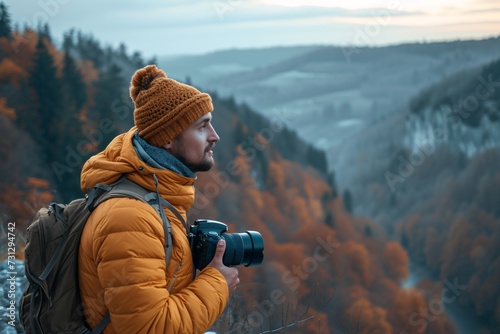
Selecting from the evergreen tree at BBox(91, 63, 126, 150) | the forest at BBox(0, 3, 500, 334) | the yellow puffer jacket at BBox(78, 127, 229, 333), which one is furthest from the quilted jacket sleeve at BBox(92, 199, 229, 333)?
the evergreen tree at BBox(91, 63, 126, 150)

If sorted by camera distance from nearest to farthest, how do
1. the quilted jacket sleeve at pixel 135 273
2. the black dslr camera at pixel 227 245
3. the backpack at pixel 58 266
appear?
the quilted jacket sleeve at pixel 135 273 → the backpack at pixel 58 266 → the black dslr camera at pixel 227 245

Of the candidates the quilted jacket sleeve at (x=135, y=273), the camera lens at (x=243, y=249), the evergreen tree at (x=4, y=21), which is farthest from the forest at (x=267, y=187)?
the quilted jacket sleeve at (x=135, y=273)

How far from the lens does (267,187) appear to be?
2913 inches

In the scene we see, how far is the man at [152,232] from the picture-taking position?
2.33 metres

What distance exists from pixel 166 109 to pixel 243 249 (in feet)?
2.13

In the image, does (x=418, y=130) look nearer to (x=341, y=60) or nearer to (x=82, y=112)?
(x=341, y=60)

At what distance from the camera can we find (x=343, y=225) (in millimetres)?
74000

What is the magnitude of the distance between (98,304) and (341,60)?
517ft

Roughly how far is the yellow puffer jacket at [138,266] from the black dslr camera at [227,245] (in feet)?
0.16

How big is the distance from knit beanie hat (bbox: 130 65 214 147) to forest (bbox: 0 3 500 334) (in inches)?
845

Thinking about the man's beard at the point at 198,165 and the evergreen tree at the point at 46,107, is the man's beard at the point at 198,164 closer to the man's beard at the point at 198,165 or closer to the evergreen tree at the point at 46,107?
the man's beard at the point at 198,165

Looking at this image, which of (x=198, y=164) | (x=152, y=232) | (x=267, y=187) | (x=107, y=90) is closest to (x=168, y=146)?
(x=198, y=164)

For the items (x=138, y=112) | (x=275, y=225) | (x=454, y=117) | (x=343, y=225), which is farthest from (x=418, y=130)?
(x=138, y=112)

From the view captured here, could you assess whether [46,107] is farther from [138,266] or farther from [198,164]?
[138,266]
